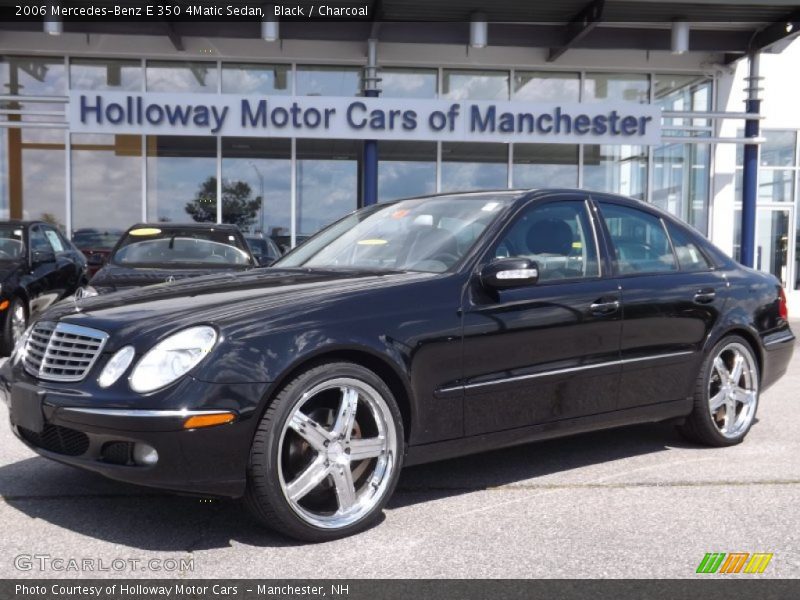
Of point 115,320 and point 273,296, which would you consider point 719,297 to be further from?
point 115,320

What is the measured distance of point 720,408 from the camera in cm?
525

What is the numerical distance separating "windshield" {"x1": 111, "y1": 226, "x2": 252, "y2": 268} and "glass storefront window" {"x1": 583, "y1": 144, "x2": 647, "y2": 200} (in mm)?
9560

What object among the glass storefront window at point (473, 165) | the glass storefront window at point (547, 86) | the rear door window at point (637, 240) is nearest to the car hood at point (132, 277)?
the rear door window at point (637, 240)

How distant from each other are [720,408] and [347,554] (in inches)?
113

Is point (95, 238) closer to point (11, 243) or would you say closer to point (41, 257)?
point (41, 257)

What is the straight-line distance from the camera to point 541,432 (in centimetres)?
427

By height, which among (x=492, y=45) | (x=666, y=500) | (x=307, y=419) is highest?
(x=492, y=45)

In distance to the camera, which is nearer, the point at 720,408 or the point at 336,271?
the point at 336,271

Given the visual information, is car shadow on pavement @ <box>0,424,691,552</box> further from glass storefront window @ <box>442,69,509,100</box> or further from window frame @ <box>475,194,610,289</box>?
glass storefront window @ <box>442,69,509,100</box>

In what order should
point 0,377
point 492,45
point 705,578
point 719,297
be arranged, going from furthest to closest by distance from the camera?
point 492,45, point 719,297, point 0,377, point 705,578

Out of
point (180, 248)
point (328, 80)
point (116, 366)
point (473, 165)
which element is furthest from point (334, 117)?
point (116, 366)

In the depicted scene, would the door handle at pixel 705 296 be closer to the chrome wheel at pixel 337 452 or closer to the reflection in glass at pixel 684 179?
the chrome wheel at pixel 337 452

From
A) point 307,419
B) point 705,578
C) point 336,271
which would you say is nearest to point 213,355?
point 307,419

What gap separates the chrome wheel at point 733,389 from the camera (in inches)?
205
